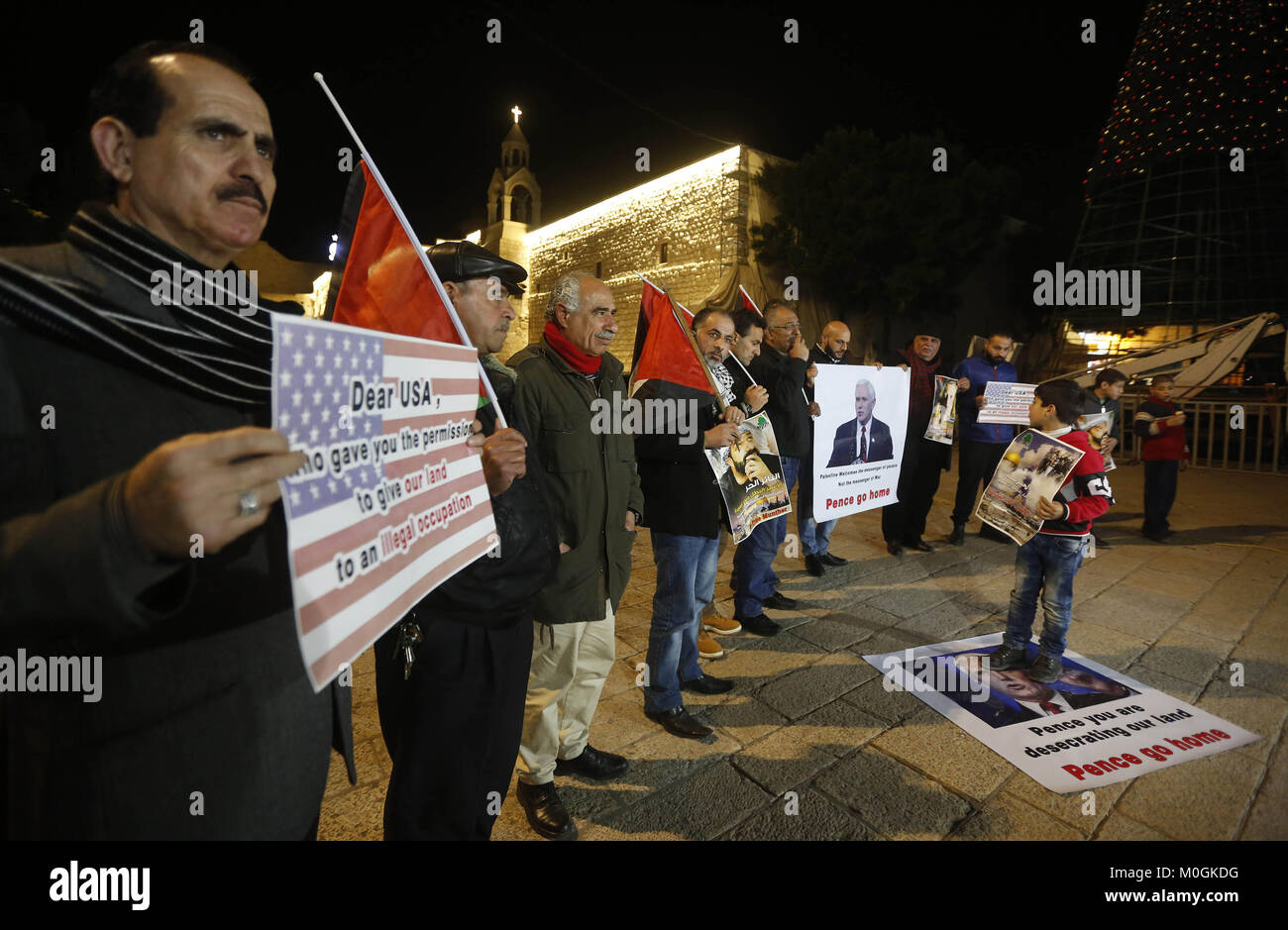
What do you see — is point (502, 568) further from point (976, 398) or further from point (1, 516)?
point (976, 398)

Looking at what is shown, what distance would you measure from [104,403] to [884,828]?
8.68ft

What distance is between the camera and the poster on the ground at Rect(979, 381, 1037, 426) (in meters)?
6.30

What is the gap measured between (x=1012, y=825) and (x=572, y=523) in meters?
2.04

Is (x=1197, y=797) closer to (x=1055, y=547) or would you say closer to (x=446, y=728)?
(x=1055, y=547)

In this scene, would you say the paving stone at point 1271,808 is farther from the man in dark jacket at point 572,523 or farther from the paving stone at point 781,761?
the man in dark jacket at point 572,523

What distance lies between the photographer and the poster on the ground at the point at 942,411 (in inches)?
235

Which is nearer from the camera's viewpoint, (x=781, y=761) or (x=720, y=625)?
(x=781, y=761)

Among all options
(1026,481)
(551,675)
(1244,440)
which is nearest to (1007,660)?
(1026,481)

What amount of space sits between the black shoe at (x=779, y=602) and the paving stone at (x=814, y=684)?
839mm

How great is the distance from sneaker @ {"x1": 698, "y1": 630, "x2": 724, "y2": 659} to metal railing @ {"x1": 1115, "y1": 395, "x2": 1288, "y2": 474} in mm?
11397

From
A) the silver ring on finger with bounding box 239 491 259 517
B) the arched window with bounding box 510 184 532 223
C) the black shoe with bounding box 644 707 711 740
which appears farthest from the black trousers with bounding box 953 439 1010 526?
the arched window with bounding box 510 184 532 223

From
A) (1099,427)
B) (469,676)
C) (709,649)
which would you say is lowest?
(709,649)

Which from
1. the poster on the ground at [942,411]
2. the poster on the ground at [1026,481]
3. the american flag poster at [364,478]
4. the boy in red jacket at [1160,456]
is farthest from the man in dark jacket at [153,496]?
the boy in red jacket at [1160,456]

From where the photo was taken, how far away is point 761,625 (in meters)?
4.16
